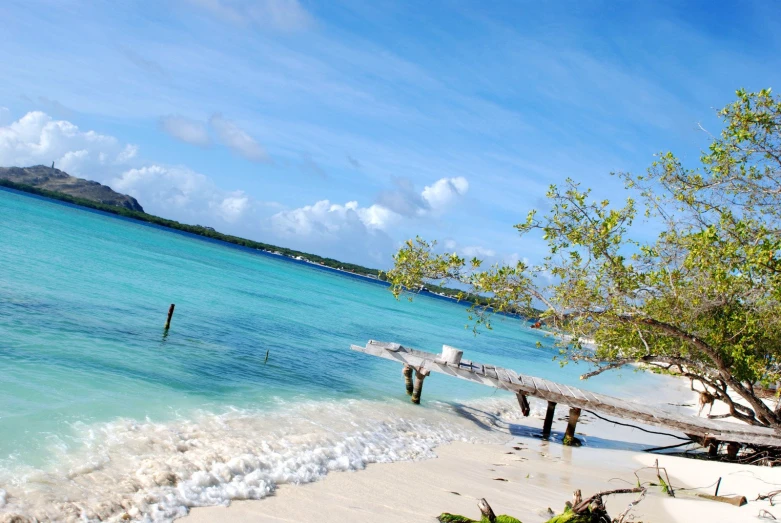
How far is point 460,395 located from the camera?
1730 centimetres

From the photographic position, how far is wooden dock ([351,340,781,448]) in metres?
11.4

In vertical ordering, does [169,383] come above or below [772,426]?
below

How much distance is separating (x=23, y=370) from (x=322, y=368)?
8.23 m

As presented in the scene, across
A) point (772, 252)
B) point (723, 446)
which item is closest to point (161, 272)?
point (723, 446)

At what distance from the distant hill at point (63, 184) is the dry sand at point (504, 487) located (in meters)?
151

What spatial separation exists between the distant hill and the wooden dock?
14721 cm

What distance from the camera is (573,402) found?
1250cm

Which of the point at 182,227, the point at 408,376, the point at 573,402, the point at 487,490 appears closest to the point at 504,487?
the point at 487,490

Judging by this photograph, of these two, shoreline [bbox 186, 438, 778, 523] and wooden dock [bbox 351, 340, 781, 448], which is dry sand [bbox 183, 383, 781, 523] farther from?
wooden dock [bbox 351, 340, 781, 448]

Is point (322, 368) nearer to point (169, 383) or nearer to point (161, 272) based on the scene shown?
point (169, 383)

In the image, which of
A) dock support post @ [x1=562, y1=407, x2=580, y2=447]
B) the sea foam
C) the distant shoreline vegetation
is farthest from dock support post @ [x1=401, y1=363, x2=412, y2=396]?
the distant shoreline vegetation

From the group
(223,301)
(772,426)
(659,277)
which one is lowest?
(223,301)

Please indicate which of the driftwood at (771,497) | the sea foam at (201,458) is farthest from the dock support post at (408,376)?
the driftwood at (771,497)

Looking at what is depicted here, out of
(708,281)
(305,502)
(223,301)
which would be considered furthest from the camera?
(223,301)
